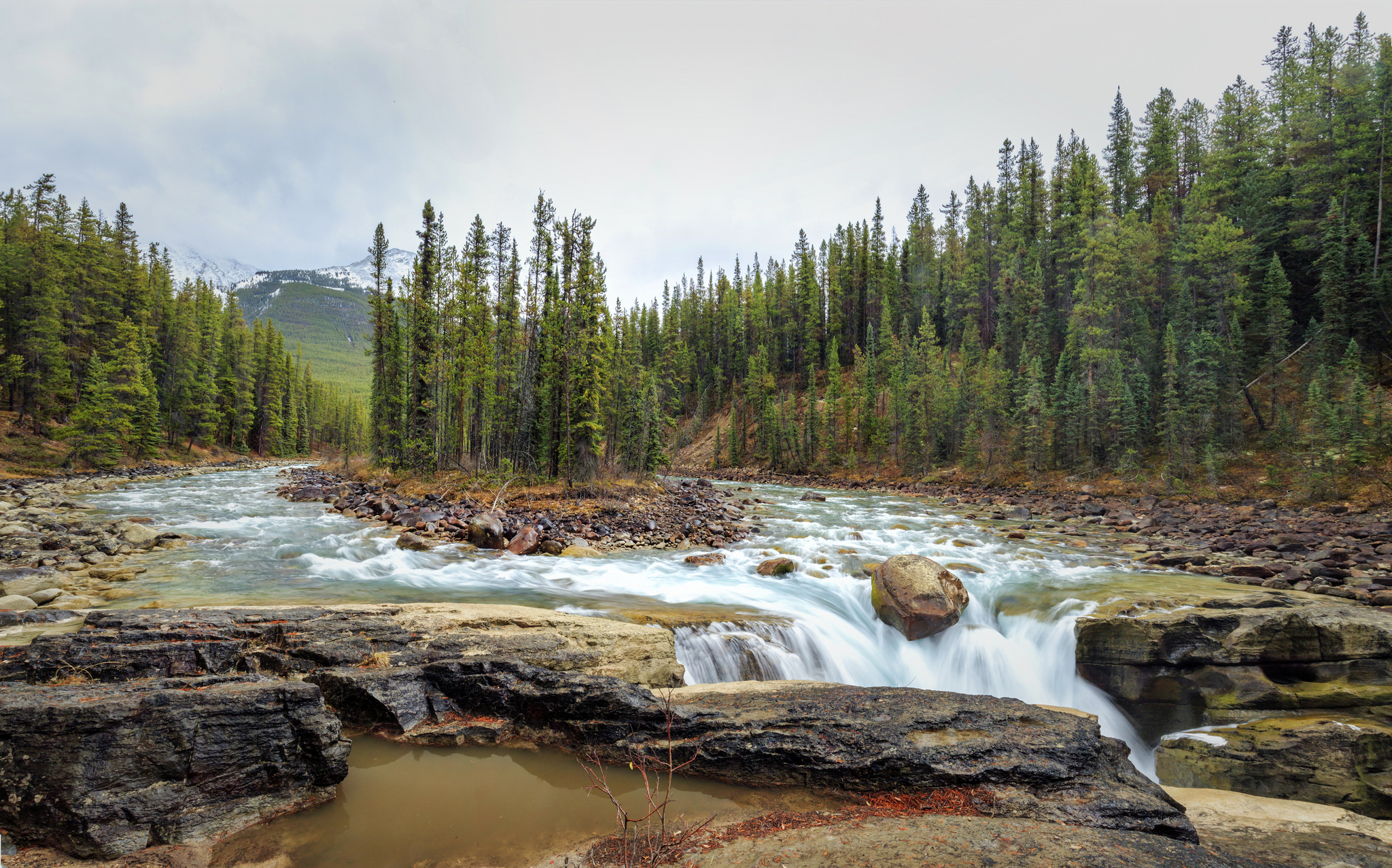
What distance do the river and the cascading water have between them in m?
0.04

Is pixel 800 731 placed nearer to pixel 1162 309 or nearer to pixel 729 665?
pixel 729 665

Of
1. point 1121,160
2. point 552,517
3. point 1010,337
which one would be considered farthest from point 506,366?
point 1121,160

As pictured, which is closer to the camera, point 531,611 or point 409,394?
point 531,611

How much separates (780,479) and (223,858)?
5257cm

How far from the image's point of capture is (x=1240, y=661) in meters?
7.99

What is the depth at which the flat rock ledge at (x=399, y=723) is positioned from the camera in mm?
3912

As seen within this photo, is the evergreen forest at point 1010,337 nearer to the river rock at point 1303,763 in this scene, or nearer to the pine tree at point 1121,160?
the pine tree at point 1121,160

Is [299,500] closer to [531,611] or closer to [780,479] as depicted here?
[531,611]

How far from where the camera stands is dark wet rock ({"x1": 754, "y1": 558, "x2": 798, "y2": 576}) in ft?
46.6

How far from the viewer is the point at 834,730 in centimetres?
538

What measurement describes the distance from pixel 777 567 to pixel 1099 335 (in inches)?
1467

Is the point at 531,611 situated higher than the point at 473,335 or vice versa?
the point at 473,335

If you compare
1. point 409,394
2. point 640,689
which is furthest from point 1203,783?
point 409,394

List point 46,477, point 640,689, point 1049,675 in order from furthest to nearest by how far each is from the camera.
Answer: point 46,477 → point 1049,675 → point 640,689
